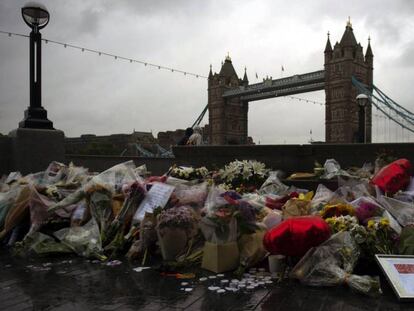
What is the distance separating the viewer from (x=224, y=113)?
286 ft

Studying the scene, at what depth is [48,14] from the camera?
8875mm

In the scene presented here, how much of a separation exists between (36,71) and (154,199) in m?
5.72

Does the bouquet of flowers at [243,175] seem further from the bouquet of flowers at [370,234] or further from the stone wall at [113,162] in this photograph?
the stone wall at [113,162]

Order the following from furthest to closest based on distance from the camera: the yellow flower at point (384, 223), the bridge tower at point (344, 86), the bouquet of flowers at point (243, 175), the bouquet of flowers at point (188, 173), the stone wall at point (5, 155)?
Result: the bridge tower at point (344, 86) → the stone wall at point (5, 155) → the bouquet of flowers at point (243, 175) → the bouquet of flowers at point (188, 173) → the yellow flower at point (384, 223)

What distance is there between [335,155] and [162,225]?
4292mm

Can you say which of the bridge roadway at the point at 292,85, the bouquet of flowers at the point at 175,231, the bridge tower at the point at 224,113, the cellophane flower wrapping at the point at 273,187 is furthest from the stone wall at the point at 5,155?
the bridge tower at the point at 224,113

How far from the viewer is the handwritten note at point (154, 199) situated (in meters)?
4.66

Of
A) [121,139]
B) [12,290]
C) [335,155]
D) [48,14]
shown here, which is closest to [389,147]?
[335,155]

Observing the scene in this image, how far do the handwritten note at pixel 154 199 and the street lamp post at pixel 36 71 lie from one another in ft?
16.8

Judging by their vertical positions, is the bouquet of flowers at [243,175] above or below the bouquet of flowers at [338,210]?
above

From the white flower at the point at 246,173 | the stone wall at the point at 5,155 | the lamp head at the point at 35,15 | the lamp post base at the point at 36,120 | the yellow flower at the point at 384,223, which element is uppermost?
the lamp head at the point at 35,15

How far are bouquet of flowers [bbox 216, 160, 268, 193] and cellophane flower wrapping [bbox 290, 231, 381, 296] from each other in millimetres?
3250

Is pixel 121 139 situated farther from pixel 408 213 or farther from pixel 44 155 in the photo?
pixel 408 213

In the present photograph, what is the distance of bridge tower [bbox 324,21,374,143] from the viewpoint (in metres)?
63.6
